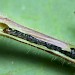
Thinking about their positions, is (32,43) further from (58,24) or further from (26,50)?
(58,24)

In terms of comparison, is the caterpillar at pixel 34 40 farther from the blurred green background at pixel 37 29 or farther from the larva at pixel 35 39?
the blurred green background at pixel 37 29

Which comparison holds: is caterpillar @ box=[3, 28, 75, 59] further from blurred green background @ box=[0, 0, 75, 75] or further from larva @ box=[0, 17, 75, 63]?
blurred green background @ box=[0, 0, 75, 75]

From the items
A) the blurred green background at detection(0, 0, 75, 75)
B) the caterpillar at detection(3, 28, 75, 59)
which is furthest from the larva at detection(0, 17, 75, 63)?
the blurred green background at detection(0, 0, 75, 75)

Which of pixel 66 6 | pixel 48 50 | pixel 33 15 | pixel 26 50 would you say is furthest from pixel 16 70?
pixel 66 6

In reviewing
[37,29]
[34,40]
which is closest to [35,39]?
[34,40]

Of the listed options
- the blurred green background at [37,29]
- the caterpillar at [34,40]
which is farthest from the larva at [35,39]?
the blurred green background at [37,29]

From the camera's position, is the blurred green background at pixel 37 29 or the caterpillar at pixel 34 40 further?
the blurred green background at pixel 37 29
